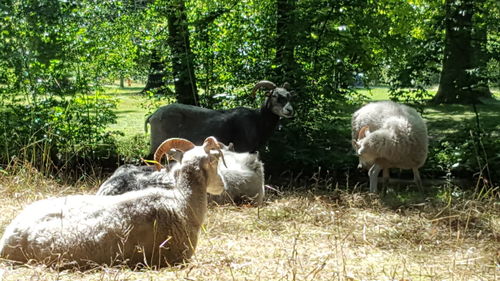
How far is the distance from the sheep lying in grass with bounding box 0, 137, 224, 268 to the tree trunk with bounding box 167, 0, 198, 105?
5460 mm

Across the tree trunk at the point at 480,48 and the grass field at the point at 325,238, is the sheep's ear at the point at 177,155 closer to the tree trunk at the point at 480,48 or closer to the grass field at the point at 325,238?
the grass field at the point at 325,238

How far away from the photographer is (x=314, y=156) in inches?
390

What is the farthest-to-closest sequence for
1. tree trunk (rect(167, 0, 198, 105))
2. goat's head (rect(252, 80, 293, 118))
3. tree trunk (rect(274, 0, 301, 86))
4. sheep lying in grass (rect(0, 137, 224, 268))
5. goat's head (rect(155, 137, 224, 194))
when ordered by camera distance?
tree trunk (rect(167, 0, 198, 105)) → tree trunk (rect(274, 0, 301, 86)) → goat's head (rect(252, 80, 293, 118)) → goat's head (rect(155, 137, 224, 194)) → sheep lying in grass (rect(0, 137, 224, 268))

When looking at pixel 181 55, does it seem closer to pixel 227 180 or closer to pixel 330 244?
pixel 227 180

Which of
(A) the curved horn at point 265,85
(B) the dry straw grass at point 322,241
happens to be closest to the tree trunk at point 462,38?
(B) the dry straw grass at point 322,241

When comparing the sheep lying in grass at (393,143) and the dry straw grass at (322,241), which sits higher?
the sheep lying in grass at (393,143)

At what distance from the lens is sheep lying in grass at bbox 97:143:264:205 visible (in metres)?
6.57

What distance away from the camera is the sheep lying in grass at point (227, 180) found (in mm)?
6566

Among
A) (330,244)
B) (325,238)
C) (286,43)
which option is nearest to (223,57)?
(286,43)

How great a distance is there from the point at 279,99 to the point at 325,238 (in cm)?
444

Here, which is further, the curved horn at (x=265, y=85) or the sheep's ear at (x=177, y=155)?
the curved horn at (x=265, y=85)

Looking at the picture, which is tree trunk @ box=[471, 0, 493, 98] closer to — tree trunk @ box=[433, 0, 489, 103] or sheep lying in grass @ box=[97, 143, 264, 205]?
tree trunk @ box=[433, 0, 489, 103]

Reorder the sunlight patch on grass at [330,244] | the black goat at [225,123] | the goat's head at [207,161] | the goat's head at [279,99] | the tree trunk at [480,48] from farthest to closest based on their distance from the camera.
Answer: the black goat at [225,123]
the goat's head at [279,99]
the tree trunk at [480,48]
the goat's head at [207,161]
the sunlight patch on grass at [330,244]

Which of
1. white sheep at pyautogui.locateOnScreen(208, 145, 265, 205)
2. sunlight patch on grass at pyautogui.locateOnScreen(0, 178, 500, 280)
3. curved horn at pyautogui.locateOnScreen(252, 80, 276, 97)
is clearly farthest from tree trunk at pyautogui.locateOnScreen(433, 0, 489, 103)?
white sheep at pyautogui.locateOnScreen(208, 145, 265, 205)
